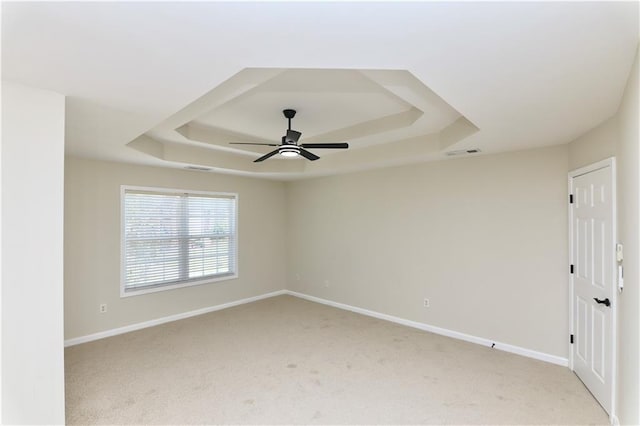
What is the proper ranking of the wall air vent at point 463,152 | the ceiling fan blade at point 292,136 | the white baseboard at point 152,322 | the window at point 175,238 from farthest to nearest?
the window at point 175,238
the white baseboard at point 152,322
the wall air vent at point 463,152
the ceiling fan blade at point 292,136

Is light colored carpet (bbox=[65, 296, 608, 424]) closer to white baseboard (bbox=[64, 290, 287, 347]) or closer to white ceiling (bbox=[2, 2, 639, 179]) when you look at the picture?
white baseboard (bbox=[64, 290, 287, 347])

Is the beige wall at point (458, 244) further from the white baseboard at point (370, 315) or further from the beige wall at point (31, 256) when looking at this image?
the beige wall at point (31, 256)

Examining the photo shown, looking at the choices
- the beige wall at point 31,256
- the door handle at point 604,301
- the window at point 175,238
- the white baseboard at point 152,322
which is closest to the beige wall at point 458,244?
the door handle at point 604,301

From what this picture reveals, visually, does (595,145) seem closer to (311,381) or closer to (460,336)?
(460,336)

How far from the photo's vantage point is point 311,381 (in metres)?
3.15

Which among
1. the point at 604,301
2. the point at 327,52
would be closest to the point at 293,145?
the point at 327,52

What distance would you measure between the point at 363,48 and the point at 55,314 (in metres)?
2.48

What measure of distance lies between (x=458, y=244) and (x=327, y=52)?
356 cm

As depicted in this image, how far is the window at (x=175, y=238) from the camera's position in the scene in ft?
15.7

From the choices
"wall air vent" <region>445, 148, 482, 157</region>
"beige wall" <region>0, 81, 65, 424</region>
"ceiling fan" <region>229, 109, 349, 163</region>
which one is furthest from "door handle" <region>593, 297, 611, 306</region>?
"beige wall" <region>0, 81, 65, 424</region>

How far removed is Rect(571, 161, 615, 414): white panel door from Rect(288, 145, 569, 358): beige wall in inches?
Result: 9.6

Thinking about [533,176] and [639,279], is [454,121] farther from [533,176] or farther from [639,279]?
[639,279]

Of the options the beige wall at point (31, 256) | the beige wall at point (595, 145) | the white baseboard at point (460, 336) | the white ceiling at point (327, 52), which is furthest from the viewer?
A: the white baseboard at point (460, 336)

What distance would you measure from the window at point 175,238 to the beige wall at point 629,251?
5291mm
